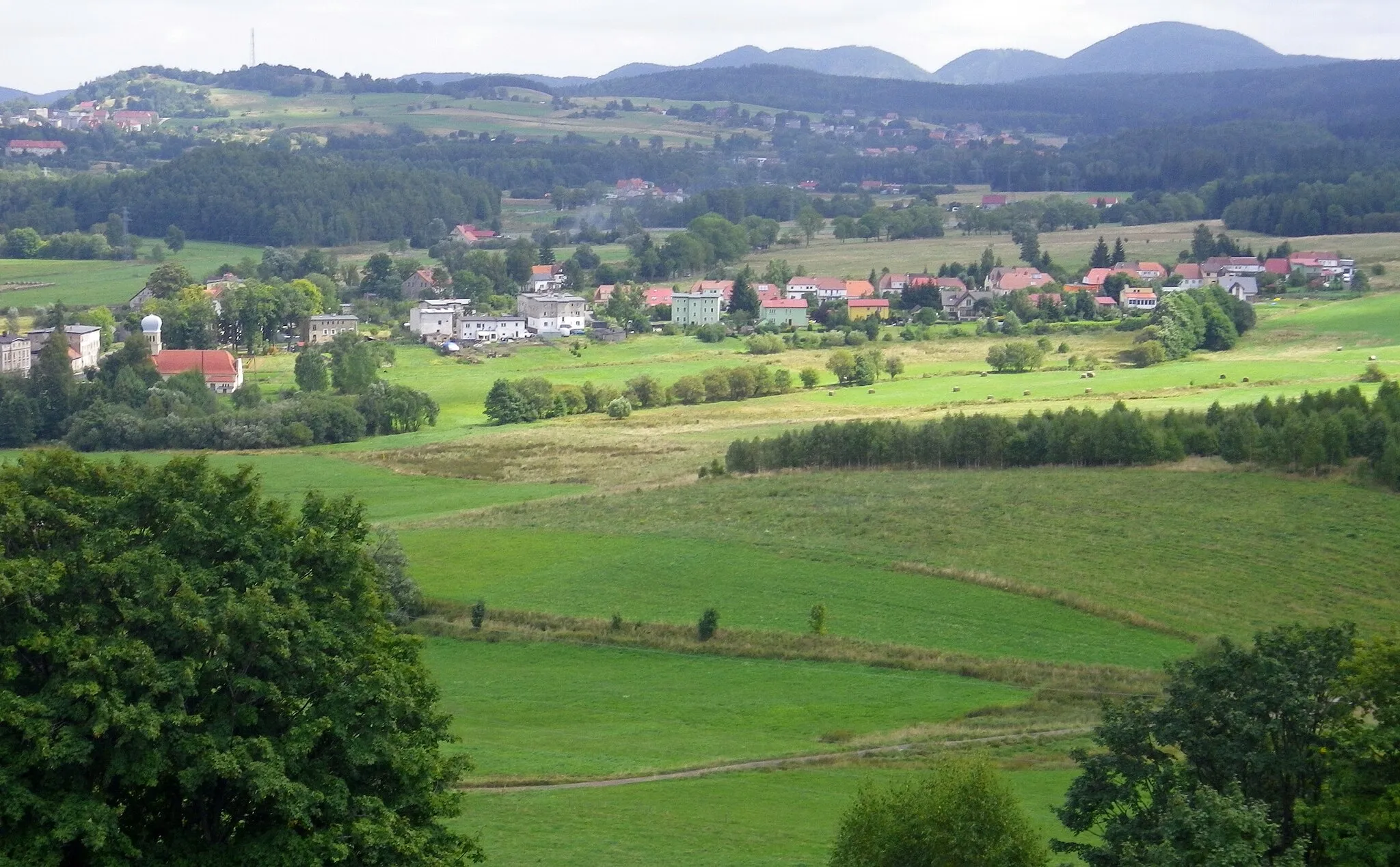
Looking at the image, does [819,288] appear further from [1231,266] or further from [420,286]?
[1231,266]

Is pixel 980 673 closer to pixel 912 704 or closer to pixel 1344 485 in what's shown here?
pixel 912 704

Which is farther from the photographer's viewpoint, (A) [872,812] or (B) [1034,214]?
(B) [1034,214]

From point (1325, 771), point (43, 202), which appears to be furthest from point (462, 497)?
point (43, 202)

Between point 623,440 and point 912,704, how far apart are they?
105ft

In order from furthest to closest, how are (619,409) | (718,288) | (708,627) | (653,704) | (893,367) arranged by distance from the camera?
1. (718,288)
2. (893,367)
3. (619,409)
4. (708,627)
5. (653,704)

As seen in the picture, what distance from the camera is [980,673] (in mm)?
29094

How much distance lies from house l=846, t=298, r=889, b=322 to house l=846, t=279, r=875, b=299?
2.93m

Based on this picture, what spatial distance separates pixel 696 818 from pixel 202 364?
55587 millimetres

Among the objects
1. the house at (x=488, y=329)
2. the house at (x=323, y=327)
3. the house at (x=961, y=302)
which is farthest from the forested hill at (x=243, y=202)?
the house at (x=961, y=302)

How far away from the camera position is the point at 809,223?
134375 mm

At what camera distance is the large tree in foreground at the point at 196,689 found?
14.8 meters

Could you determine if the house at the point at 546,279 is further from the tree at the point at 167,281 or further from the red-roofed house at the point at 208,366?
the red-roofed house at the point at 208,366

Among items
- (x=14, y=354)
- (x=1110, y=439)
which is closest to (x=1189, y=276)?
(x=1110, y=439)

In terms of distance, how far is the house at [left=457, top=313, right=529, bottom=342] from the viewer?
288ft
